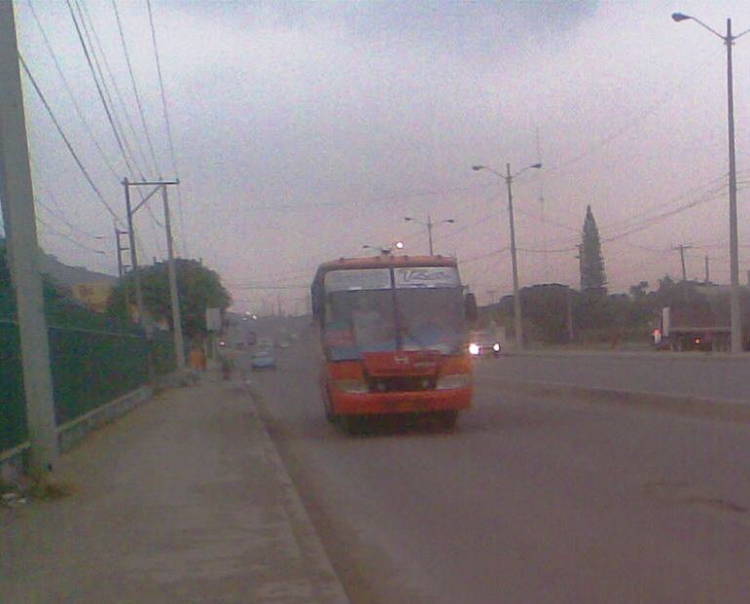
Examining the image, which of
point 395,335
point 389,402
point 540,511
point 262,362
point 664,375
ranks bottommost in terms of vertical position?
point 262,362

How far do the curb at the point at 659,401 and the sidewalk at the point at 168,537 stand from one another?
25.0ft

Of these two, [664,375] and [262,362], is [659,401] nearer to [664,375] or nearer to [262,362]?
[664,375]

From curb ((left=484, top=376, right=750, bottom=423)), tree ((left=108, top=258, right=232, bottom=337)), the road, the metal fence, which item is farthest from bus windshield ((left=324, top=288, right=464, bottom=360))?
tree ((left=108, top=258, right=232, bottom=337))

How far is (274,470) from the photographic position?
13375mm

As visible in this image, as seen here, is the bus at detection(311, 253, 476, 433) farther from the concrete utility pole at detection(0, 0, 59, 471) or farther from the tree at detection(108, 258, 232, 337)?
the tree at detection(108, 258, 232, 337)

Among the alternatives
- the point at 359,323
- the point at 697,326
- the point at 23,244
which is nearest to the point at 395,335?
the point at 359,323

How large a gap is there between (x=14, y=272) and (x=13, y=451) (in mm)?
2131

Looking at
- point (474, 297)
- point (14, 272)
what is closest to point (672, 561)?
point (14, 272)

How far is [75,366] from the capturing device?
18.6 meters

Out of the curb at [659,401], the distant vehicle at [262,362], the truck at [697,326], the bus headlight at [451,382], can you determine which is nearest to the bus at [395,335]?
the bus headlight at [451,382]

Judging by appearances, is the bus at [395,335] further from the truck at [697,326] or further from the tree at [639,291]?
the tree at [639,291]

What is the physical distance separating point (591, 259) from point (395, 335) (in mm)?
97050

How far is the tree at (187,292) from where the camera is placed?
241 ft

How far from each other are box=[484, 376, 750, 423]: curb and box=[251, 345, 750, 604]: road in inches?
20.5
